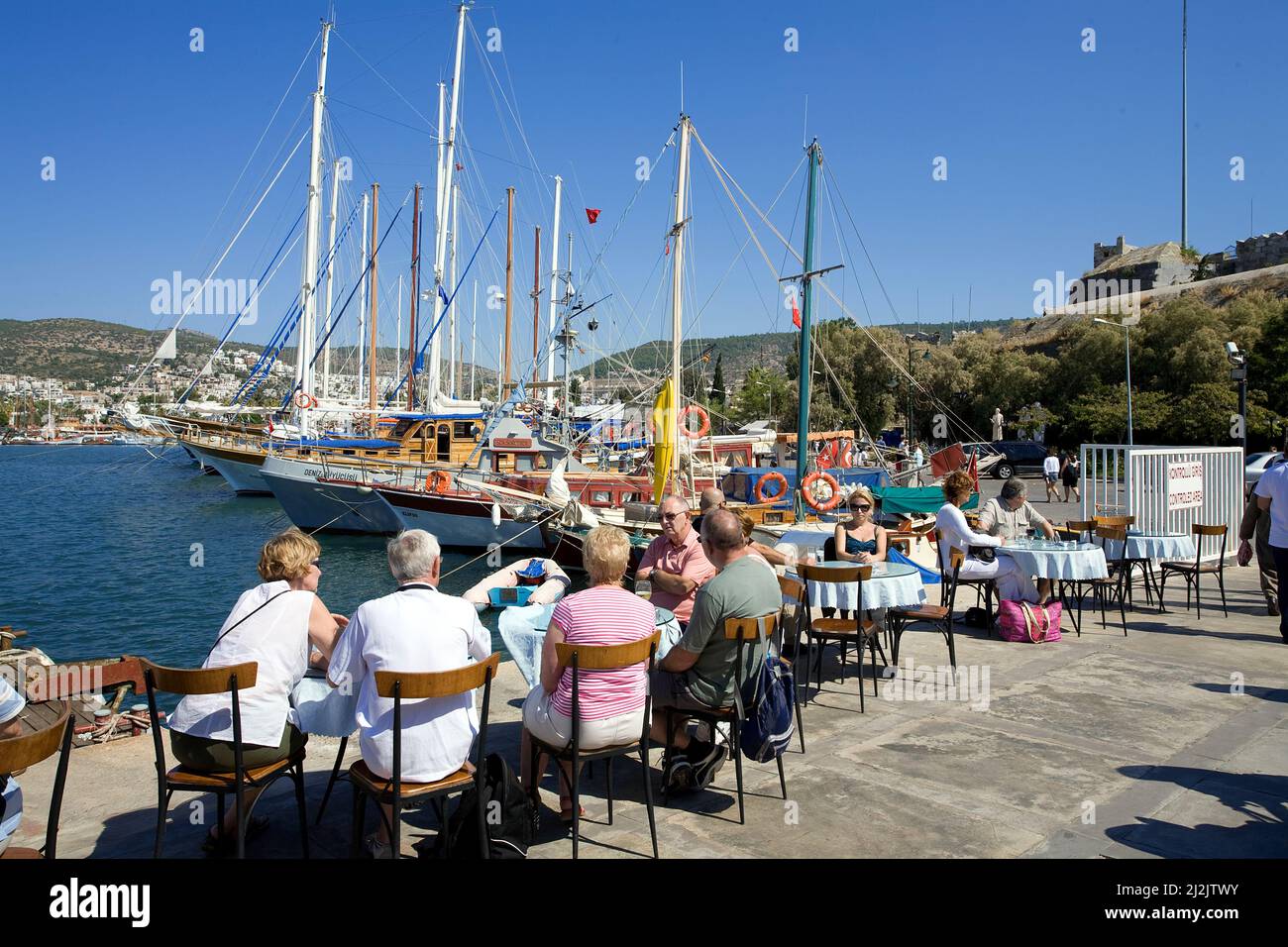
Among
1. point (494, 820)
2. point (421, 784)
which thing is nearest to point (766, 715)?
point (494, 820)

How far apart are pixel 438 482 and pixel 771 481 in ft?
31.9

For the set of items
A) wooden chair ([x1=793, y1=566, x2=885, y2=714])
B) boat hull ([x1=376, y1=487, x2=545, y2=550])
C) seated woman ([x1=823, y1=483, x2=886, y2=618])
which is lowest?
boat hull ([x1=376, y1=487, x2=545, y2=550])

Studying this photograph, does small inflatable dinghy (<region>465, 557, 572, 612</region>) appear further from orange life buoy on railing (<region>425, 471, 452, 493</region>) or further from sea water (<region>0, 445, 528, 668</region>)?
orange life buoy on railing (<region>425, 471, 452, 493</region>)

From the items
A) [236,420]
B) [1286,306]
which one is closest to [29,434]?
[236,420]

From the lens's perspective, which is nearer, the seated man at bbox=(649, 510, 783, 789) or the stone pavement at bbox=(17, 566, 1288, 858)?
the stone pavement at bbox=(17, 566, 1288, 858)

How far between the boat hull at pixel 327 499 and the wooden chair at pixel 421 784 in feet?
76.3

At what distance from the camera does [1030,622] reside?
751 cm

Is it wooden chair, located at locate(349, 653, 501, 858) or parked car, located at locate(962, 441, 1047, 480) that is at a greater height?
parked car, located at locate(962, 441, 1047, 480)

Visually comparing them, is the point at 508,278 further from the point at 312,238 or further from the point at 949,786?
the point at 949,786

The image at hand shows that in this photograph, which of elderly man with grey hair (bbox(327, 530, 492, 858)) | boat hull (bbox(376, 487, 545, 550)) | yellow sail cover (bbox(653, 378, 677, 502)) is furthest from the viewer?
boat hull (bbox(376, 487, 545, 550))

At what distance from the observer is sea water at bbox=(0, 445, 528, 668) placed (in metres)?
14.6

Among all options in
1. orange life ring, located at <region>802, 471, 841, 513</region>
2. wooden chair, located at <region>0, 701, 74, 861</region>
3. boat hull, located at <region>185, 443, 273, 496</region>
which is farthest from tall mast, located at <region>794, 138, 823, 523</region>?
boat hull, located at <region>185, 443, 273, 496</region>

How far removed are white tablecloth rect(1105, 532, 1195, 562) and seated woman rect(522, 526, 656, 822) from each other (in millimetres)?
7141

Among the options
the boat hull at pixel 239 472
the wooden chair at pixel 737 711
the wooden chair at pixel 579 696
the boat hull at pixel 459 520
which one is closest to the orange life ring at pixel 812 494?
the boat hull at pixel 459 520
